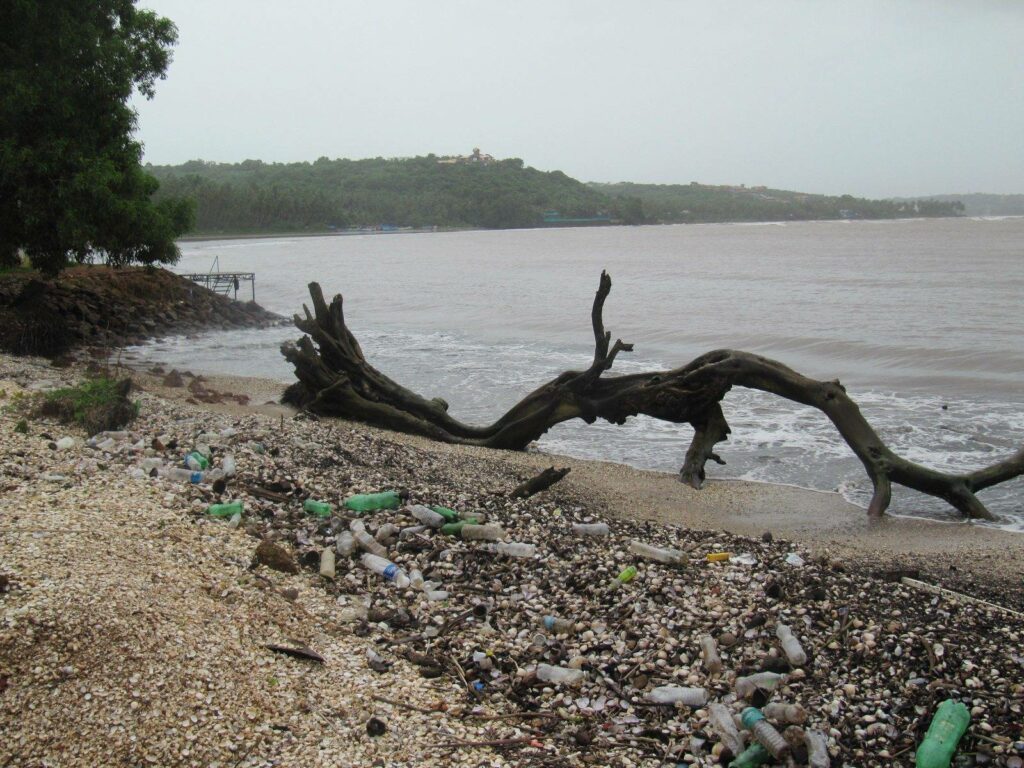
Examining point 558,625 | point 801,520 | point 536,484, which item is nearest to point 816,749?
point 558,625

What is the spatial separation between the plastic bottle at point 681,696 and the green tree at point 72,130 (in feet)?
49.6

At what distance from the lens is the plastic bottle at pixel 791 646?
4.78m

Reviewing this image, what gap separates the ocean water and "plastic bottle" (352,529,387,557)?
21.4ft

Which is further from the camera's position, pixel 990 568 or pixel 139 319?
pixel 139 319

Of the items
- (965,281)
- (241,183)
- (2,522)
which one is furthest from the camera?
(241,183)

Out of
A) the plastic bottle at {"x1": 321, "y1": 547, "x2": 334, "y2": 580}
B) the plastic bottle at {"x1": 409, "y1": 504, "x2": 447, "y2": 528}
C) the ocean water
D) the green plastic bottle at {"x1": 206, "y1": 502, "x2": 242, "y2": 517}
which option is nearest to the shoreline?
the ocean water

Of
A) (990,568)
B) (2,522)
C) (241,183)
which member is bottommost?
(990,568)

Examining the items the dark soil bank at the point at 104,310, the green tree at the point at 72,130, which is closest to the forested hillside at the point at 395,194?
the dark soil bank at the point at 104,310

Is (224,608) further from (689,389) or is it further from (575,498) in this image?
(689,389)

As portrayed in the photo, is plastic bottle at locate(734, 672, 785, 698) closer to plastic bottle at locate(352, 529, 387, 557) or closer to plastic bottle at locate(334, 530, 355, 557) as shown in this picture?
plastic bottle at locate(352, 529, 387, 557)

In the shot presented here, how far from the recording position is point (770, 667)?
15.6ft


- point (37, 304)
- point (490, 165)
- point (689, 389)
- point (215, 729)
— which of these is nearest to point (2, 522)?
point (215, 729)

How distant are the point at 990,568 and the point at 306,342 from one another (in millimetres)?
9520

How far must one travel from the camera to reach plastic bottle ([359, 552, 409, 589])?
5.83 m
